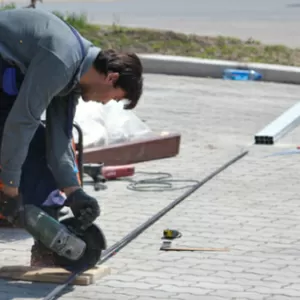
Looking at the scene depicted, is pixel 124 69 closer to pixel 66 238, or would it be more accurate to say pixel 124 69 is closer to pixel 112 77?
pixel 112 77

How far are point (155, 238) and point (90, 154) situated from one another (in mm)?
1848

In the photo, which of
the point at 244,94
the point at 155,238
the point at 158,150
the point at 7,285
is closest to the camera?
the point at 7,285

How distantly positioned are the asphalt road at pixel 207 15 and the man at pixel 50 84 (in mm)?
11982

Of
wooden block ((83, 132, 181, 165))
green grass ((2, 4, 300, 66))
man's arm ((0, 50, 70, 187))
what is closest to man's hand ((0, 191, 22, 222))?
man's arm ((0, 50, 70, 187))

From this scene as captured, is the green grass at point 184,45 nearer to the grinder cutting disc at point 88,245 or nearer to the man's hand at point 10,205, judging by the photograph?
the grinder cutting disc at point 88,245

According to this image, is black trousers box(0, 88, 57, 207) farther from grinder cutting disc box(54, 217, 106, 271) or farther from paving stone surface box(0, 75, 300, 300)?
paving stone surface box(0, 75, 300, 300)

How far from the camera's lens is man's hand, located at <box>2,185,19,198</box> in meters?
5.49

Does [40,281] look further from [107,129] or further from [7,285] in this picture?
[107,129]

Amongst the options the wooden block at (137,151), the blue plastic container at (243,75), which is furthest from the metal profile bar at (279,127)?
the blue plastic container at (243,75)

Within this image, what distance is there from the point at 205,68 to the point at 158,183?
19.1 feet

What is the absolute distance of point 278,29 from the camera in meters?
19.6

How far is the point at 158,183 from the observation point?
844 cm

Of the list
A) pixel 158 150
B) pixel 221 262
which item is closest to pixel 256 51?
pixel 158 150

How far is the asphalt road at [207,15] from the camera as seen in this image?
19.2 m
